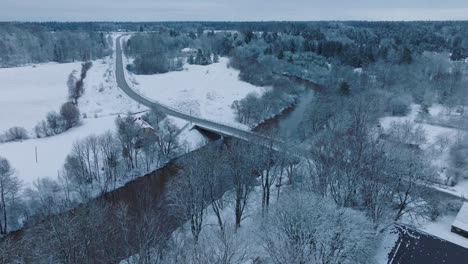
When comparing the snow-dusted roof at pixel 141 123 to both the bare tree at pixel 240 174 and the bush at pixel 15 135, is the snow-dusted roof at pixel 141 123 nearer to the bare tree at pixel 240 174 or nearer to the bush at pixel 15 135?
the bush at pixel 15 135

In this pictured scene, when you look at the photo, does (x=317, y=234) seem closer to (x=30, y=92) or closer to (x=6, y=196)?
(x=6, y=196)

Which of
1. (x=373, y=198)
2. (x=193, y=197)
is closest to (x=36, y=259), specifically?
(x=193, y=197)

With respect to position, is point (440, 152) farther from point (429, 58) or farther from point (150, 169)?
point (429, 58)

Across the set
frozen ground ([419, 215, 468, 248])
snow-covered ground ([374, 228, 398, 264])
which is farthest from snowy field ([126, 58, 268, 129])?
frozen ground ([419, 215, 468, 248])

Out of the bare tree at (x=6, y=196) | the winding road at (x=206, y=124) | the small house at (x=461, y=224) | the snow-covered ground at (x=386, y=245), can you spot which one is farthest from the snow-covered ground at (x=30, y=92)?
the small house at (x=461, y=224)

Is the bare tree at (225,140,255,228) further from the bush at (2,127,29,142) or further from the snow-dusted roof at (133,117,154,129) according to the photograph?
the bush at (2,127,29,142)

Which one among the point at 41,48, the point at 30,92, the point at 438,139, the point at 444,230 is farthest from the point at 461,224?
the point at 41,48

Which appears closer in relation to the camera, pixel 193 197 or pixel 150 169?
pixel 193 197
